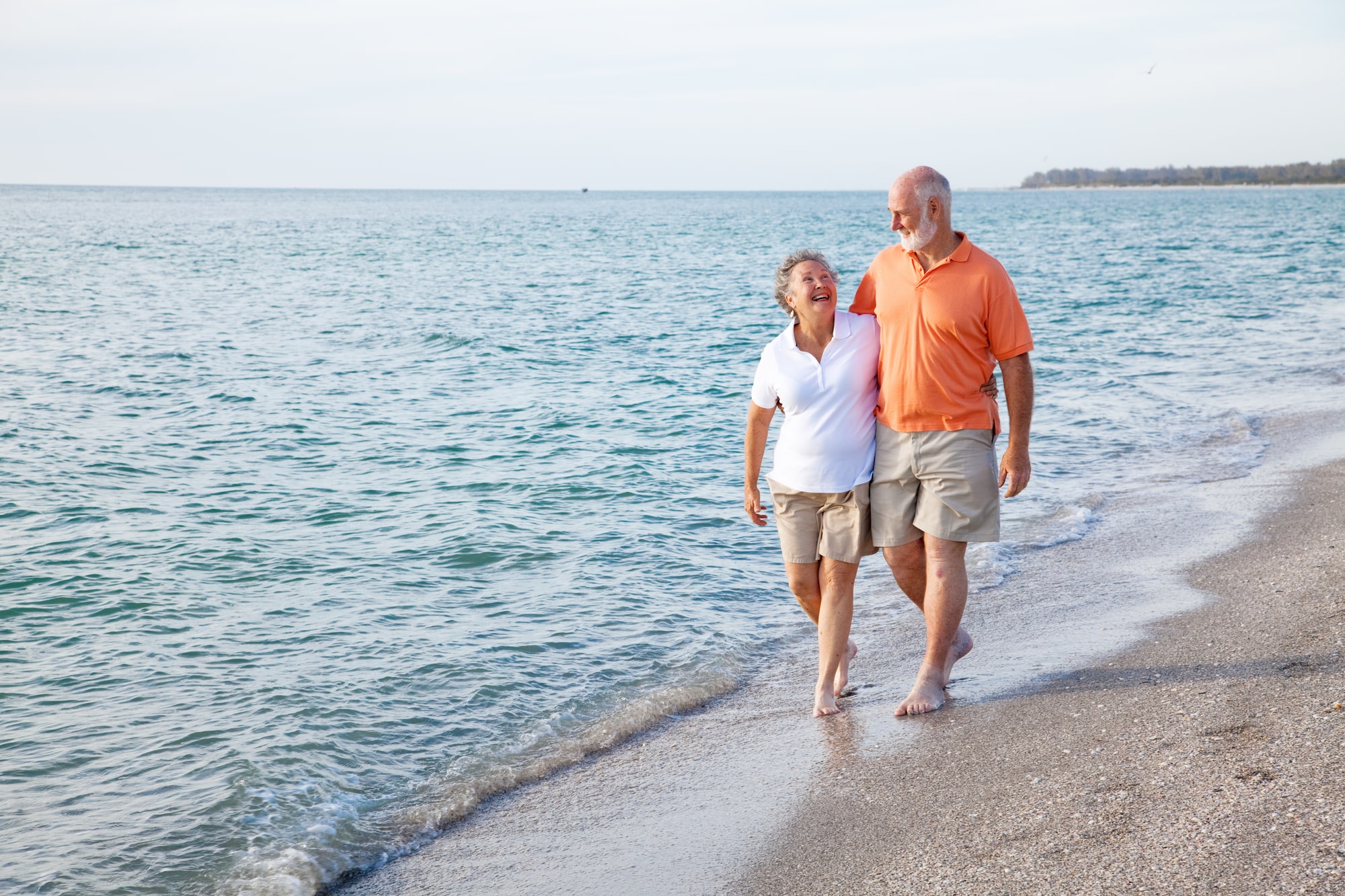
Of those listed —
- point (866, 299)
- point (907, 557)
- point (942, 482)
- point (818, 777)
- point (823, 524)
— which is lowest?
point (818, 777)

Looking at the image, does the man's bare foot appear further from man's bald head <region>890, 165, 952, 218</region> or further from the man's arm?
man's bald head <region>890, 165, 952, 218</region>

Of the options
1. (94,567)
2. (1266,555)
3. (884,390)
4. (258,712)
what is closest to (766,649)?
(884,390)

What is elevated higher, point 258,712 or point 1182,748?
point 1182,748

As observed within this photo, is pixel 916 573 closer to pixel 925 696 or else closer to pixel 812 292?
pixel 925 696

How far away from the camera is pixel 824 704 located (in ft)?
14.8

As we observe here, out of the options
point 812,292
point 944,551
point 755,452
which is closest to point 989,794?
point 944,551

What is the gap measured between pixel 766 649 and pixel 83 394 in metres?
12.0

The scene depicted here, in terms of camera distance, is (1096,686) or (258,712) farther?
(258,712)

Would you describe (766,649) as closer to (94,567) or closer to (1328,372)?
(94,567)

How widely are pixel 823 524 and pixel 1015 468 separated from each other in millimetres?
776

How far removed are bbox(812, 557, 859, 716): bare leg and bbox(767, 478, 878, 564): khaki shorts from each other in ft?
0.20

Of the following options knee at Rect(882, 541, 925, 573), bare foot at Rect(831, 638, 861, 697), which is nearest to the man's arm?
knee at Rect(882, 541, 925, 573)

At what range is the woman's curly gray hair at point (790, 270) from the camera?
4.03 meters

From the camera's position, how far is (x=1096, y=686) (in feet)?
14.3
